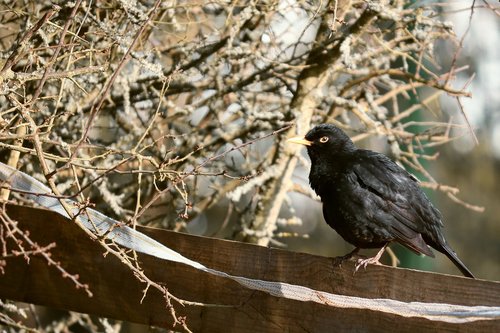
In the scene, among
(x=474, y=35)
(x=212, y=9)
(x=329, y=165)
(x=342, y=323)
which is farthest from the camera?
(x=474, y=35)

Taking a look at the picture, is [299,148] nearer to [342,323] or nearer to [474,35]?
[342,323]

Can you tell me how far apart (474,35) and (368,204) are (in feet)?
41.8

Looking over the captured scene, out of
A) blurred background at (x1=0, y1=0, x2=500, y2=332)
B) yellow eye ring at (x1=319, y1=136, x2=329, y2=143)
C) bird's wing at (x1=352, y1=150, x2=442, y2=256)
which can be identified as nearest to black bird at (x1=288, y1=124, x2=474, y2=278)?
bird's wing at (x1=352, y1=150, x2=442, y2=256)

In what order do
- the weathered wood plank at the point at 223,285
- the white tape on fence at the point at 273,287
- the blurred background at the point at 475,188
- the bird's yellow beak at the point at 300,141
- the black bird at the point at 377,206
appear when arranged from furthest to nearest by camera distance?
the blurred background at the point at 475,188 < the bird's yellow beak at the point at 300,141 < the black bird at the point at 377,206 < the weathered wood plank at the point at 223,285 < the white tape on fence at the point at 273,287

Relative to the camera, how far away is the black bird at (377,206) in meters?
4.41

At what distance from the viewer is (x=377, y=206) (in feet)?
14.7

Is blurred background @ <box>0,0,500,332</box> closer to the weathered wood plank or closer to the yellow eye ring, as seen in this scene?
the yellow eye ring

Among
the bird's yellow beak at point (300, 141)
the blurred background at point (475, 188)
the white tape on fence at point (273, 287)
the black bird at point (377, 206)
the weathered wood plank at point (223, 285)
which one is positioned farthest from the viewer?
the blurred background at point (475, 188)

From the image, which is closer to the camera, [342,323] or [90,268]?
[342,323]

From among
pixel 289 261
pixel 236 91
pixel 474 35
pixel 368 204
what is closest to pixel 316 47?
pixel 236 91

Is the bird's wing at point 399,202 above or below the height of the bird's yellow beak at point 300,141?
below

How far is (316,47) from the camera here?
4992 mm

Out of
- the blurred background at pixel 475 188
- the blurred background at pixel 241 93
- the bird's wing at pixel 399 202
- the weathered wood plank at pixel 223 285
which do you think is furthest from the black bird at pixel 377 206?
the blurred background at pixel 475 188

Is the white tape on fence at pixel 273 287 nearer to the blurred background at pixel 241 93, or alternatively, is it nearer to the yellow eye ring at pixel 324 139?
the blurred background at pixel 241 93
